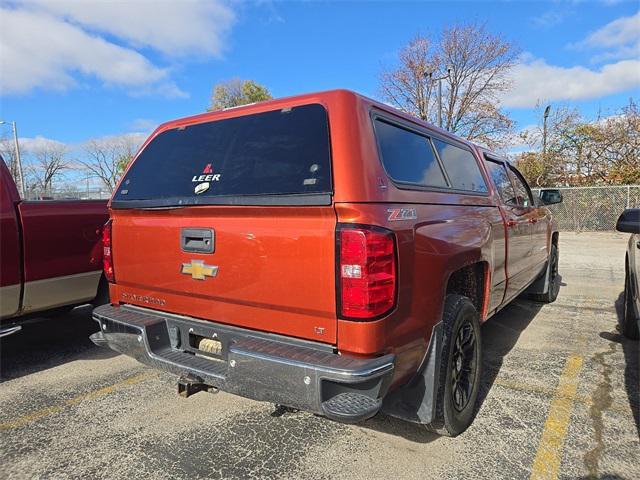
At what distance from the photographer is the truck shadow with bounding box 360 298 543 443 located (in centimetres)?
302

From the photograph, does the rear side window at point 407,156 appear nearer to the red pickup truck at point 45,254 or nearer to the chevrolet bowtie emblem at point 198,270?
the chevrolet bowtie emblem at point 198,270

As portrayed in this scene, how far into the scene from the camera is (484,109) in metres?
24.6

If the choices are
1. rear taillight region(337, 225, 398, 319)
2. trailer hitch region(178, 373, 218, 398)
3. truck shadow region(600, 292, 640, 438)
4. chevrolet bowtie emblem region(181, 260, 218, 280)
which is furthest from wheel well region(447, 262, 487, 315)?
trailer hitch region(178, 373, 218, 398)

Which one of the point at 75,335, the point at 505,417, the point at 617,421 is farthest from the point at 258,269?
the point at 75,335

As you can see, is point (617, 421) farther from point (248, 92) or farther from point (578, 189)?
point (248, 92)

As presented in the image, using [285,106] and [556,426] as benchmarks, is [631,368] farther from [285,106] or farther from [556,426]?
[285,106]

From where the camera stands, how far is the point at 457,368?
2934 millimetres

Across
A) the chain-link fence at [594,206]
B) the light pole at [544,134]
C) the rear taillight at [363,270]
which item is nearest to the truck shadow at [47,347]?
the rear taillight at [363,270]

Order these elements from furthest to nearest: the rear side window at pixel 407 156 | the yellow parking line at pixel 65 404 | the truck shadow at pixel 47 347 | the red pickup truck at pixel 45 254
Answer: the truck shadow at pixel 47 347, the red pickup truck at pixel 45 254, the yellow parking line at pixel 65 404, the rear side window at pixel 407 156

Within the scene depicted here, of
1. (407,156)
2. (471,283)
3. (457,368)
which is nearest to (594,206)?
(471,283)

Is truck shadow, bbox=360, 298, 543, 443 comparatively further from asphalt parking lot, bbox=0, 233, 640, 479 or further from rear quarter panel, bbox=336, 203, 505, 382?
rear quarter panel, bbox=336, 203, 505, 382

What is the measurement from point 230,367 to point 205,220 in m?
0.86

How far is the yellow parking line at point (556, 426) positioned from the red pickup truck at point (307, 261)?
505mm

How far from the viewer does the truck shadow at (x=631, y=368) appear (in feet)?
10.9
